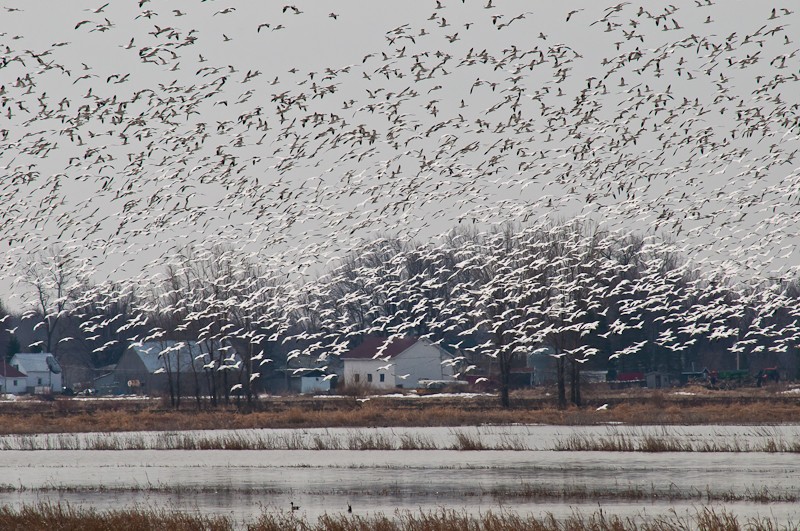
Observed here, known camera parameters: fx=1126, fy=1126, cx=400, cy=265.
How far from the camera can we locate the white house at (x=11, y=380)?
113 meters

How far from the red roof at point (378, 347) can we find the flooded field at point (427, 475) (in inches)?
2026

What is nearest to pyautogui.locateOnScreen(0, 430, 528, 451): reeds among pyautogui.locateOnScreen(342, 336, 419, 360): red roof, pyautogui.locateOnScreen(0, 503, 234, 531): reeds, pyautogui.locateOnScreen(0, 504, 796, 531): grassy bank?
pyautogui.locateOnScreen(0, 504, 796, 531): grassy bank

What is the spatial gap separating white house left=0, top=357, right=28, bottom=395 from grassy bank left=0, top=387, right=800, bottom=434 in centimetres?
Result: 4735

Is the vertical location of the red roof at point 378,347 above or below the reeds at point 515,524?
above

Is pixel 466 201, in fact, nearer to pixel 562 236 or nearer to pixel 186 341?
pixel 562 236

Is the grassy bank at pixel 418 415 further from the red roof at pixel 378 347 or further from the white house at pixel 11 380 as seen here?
the white house at pixel 11 380

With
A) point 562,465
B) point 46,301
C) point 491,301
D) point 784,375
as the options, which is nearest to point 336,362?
point 46,301

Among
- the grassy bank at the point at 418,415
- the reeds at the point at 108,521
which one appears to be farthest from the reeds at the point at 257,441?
the reeds at the point at 108,521

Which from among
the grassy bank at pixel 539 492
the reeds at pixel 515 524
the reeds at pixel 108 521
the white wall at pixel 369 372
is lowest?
the grassy bank at pixel 539 492

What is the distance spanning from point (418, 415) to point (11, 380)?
235 feet

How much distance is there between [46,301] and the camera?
376 ft

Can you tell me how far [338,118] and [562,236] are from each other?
137 feet

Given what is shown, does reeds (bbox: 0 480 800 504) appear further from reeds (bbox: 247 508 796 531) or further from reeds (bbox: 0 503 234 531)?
reeds (bbox: 0 503 234 531)

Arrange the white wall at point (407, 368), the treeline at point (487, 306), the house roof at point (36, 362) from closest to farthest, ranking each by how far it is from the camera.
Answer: the treeline at point (487, 306) → the white wall at point (407, 368) → the house roof at point (36, 362)
